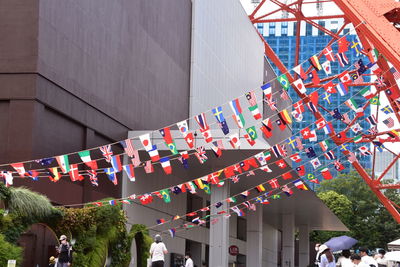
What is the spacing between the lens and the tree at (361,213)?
8881cm

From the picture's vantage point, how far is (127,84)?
34.4m

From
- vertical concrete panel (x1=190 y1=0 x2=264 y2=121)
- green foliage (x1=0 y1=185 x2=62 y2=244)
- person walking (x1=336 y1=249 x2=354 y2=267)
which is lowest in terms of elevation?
person walking (x1=336 y1=249 x2=354 y2=267)

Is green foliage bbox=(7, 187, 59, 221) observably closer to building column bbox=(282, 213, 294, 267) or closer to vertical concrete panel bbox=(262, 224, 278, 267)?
building column bbox=(282, 213, 294, 267)

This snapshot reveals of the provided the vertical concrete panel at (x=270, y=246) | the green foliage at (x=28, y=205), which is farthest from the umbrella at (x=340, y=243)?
the vertical concrete panel at (x=270, y=246)

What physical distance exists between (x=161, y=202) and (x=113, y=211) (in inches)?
703

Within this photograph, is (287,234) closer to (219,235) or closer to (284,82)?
(219,235)

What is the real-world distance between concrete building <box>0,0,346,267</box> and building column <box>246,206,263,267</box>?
8cm

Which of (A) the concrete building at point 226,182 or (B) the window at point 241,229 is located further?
(B) the window at point 241,229

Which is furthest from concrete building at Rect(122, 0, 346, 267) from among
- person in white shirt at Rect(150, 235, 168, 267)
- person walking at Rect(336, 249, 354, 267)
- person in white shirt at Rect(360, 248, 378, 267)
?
person walking at Rect(336, 249, 354, 267)

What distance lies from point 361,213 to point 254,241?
156 ft

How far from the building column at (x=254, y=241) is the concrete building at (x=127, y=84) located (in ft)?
0.28

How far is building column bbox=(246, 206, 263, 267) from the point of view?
48281 mm

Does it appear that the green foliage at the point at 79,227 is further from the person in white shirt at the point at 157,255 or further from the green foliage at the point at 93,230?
the person in white shirt at the point at 157,255

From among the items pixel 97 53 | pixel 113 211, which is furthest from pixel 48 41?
pixel 113 211
